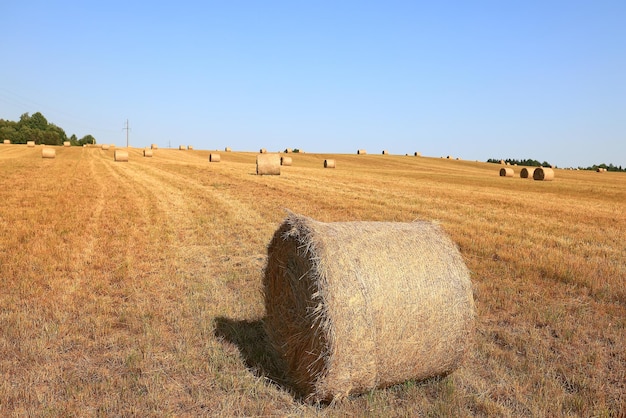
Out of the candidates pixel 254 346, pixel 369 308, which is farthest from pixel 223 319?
pixel 369 308

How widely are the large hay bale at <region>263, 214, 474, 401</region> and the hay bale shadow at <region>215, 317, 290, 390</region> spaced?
126mm

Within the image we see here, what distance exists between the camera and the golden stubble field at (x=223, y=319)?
4570mm

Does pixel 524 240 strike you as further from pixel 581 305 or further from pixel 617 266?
pixel 581 305

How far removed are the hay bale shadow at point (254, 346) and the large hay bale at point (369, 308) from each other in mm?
126

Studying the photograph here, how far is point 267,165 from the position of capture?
1220 inches

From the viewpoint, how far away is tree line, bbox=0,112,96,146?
339 feet

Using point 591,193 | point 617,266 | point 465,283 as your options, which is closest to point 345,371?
point 465,283

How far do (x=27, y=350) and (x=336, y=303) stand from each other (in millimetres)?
3581

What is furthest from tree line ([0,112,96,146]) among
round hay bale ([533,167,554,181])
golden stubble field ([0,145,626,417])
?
golden stubble field ([0,145,626,417])

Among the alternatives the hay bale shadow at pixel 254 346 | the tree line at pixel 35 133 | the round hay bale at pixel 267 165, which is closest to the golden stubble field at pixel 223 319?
the hay bale shadow at pixel 254 346

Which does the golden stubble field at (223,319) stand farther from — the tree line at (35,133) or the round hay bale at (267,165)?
the tree line at (35,133)

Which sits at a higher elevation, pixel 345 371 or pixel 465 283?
pixel 465 283

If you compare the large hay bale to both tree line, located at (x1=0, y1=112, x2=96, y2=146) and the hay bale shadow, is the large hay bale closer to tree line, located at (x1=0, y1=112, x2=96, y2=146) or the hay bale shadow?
the hay bale shadow

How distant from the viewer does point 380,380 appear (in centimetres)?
473
